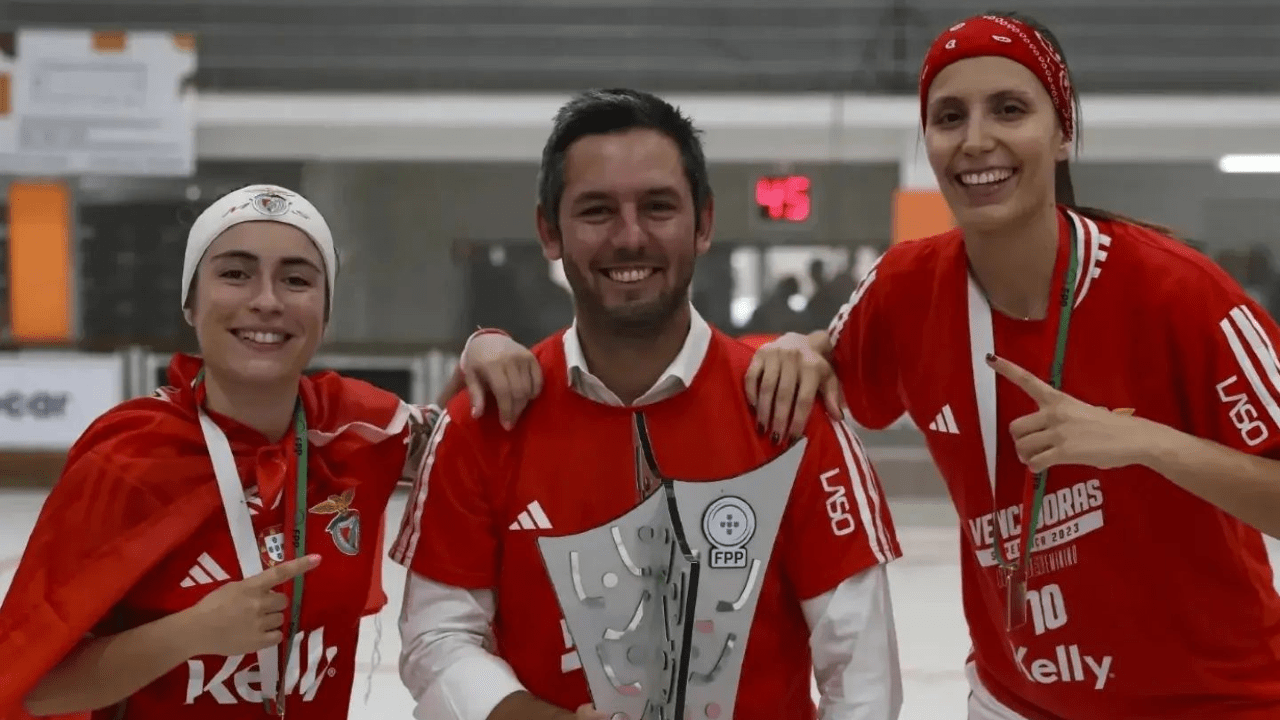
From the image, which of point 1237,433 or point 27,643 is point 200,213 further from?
point 1237,433

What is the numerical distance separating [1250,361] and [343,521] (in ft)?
4.73

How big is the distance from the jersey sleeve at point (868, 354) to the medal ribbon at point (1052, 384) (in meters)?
0.35

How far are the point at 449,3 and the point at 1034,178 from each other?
332 inches

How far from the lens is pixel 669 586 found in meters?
1.49

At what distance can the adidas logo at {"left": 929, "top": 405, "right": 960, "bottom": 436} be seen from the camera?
1.95m

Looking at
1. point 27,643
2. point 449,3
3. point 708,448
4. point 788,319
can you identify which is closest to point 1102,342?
point 708,448

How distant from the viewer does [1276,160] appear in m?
10.1

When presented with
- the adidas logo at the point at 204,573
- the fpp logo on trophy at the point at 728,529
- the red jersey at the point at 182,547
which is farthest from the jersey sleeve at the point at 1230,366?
the adidas logo at the point at 204,573

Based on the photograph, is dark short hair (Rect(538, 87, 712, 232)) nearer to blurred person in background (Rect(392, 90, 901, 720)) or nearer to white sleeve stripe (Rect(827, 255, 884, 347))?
blurred person in background (Rect(392, 90, 901, 720))

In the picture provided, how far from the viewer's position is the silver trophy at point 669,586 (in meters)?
1.47

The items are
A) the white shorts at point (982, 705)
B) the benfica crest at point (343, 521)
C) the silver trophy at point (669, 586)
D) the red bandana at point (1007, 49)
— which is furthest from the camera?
the white shorts at point (982, 705)

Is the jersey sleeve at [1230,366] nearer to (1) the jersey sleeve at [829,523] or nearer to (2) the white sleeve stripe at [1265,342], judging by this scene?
(2) the white sleeve stripe at [1265,342]

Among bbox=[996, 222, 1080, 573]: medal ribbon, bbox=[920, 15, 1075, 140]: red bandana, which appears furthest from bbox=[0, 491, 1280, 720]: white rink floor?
bbox=[920, 15, 1075, 140]: red bandana

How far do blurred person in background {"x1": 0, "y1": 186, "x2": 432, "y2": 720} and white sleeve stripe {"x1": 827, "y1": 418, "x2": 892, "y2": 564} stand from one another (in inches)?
32.0
